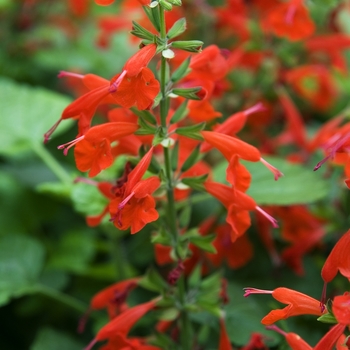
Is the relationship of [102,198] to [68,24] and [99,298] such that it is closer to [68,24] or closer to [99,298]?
[99,298]

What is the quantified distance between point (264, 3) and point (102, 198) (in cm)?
80

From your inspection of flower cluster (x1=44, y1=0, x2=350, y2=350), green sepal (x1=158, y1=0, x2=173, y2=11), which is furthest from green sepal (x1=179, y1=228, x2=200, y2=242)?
green sepal (x1=158, y1=0, x2=173, y2=11)

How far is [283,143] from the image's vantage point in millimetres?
1408

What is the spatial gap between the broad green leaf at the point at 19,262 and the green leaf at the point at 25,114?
0.23 metres

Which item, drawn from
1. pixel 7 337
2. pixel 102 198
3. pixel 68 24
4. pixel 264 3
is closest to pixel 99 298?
pixel 102 198

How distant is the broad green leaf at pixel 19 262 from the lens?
1.09 meters

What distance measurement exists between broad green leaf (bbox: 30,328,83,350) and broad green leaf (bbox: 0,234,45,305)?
0.29ft

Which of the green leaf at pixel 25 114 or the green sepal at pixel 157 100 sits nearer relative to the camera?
the green sepal at pixel 157 100

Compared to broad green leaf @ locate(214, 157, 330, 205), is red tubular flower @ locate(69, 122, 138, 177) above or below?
above

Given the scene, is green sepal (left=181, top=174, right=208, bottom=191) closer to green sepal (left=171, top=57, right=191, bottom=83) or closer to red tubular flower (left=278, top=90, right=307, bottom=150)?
green sepal (left=171, top=57, right=191, bottom=83)

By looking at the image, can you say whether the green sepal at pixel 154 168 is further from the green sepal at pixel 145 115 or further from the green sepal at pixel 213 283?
the green sepal at pixel 213 283

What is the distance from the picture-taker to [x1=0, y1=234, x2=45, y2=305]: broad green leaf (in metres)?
1.09

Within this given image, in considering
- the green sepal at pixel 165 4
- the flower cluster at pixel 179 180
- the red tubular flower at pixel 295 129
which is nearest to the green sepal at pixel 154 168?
the flower cluster at pixel 179 180

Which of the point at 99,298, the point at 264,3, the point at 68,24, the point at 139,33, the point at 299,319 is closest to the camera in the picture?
the point at 139,33
